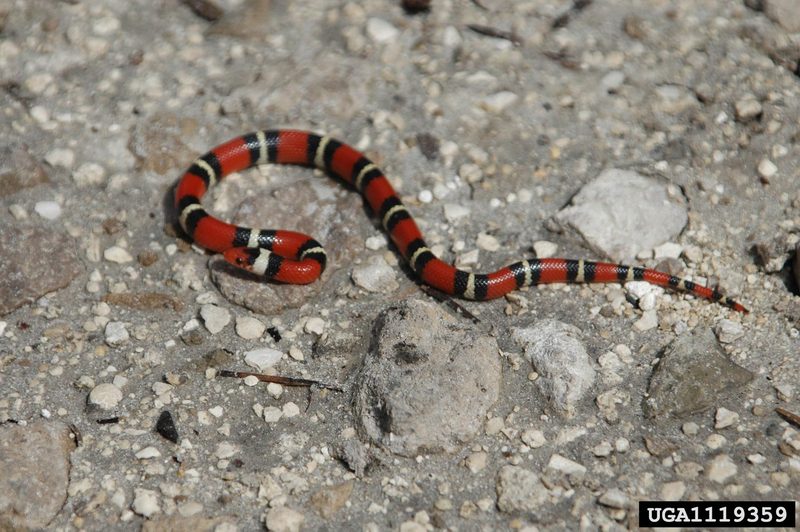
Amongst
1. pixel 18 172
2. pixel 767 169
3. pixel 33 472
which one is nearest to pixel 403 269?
pixel 33 472

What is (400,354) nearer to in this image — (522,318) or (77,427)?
(522,318)

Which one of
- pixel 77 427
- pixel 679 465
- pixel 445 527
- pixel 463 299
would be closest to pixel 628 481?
pixel 679 465

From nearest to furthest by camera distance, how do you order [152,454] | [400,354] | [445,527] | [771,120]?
[445,527] → [152,454] → [400,354] → [771,120]

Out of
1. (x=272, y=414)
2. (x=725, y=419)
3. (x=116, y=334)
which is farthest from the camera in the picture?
(x=116, y=334)

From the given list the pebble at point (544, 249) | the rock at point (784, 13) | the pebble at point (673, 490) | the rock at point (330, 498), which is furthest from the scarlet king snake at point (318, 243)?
the rock at point (784, 13)

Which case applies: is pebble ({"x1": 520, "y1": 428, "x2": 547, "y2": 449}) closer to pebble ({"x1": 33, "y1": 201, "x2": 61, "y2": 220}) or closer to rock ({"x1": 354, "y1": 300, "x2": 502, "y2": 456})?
rock ({"x1": 354, "y1": 300, "x2": 502, "y2": 456})

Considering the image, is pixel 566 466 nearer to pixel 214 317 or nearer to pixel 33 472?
pixel 214 317
